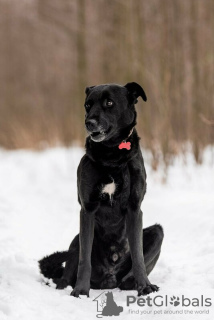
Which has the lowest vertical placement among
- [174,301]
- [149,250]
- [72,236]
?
→ [174,301]

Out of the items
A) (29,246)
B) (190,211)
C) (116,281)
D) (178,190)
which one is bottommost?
(116,281)

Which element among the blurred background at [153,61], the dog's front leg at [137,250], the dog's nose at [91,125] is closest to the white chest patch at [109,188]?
the dog's front leg at [137,250]

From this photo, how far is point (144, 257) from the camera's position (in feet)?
11.6

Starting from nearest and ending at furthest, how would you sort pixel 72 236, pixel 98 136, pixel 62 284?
pixel 98 136, pixel 62 284, pixel 72 236

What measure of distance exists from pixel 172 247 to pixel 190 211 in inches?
41.0

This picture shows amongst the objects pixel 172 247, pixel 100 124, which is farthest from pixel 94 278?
pixel 172 247

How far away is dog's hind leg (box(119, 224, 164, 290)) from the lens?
3.47 metres

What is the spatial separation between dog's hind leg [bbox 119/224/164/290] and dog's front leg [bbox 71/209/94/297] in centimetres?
30

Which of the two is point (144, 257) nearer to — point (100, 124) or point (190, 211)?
point (100, 124)

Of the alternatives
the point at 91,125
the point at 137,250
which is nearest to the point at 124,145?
the point at 91,125

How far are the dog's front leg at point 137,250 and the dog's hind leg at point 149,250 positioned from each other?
0.13 meters

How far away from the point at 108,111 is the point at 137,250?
3.08 feet

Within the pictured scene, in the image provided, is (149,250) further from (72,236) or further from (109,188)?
(72,236)

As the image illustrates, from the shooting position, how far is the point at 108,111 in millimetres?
3207
